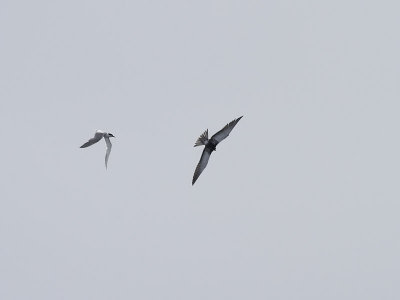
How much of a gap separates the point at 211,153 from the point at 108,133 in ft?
43.1

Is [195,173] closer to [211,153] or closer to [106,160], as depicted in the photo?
[211,153]

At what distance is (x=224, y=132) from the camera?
2633 inches

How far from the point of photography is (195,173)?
227ft

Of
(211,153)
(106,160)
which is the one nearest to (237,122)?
(211,153)

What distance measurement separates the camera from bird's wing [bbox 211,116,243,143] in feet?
217

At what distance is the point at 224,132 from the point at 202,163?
4.71m

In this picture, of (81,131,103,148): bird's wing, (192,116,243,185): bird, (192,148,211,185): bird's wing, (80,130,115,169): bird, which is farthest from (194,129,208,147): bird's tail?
(81,131,103,148): bird's wing

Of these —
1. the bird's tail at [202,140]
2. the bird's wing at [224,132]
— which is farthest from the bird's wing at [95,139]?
the bird's wing at [224,132]

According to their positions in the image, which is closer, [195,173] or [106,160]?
[195,173]

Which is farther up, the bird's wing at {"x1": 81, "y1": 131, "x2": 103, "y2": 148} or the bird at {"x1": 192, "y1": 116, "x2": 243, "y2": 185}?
the bird's wing at {"x1": 81, "y1": 131, "x2": 103, "y2": 148}

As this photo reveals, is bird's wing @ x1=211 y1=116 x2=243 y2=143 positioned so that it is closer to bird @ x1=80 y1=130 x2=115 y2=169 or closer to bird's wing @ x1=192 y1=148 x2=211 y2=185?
bird's wing @ x1=192 y1=148 x2=211 y2=185

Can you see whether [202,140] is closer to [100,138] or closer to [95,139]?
[95,139]

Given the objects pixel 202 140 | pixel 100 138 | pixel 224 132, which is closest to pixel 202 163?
pixel 202 140

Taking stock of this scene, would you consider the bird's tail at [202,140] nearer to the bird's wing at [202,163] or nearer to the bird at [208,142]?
the bird at [208,142]
